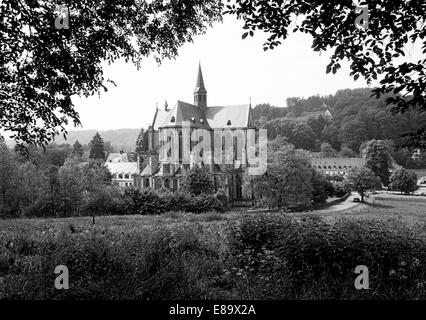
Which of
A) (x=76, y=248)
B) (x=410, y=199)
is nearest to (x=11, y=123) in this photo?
(x=76, y=248)

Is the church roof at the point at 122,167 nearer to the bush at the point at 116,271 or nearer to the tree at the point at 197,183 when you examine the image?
the tree at the point at 197,183

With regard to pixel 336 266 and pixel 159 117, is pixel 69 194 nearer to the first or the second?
pixel 336 266

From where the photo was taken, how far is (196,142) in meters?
58.6

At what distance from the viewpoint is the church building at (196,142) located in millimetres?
54281

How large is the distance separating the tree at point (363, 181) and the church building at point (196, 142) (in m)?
14.0

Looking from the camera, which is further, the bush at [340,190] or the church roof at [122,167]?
the church roof at [122,167]

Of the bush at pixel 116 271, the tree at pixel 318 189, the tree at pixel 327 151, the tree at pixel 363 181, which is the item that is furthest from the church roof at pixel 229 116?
the bush at pixel 116 271

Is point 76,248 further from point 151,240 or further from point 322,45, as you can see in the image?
point 322,45

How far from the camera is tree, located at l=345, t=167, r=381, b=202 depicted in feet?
145

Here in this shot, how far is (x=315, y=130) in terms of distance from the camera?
286ft

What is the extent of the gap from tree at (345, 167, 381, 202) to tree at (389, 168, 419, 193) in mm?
2007

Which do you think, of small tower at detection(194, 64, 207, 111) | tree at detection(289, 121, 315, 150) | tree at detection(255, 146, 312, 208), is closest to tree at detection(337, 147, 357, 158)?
tree at detection(289, 121, 315, 150)

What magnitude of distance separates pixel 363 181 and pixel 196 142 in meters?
26.1

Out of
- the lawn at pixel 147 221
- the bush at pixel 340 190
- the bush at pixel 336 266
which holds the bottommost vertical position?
the bush at pixel 340 190
